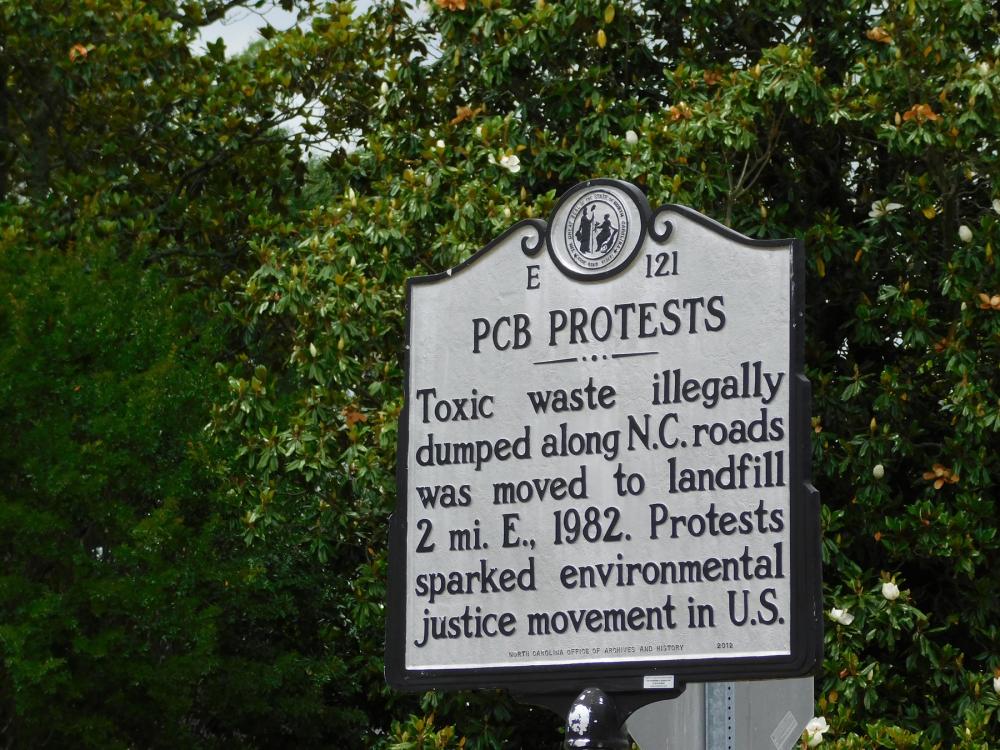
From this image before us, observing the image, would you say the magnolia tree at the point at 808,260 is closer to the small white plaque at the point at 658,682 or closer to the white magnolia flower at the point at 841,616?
the white magnolia flower at the point at 841,616

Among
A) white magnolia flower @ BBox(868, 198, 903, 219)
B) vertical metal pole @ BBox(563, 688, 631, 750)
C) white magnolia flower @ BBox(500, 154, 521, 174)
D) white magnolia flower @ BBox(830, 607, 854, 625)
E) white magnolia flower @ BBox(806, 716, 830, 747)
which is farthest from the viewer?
white magnolia flower @ BBox(500, 154, 521, 174)

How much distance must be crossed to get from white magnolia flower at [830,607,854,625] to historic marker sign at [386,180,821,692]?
6570 millimetres

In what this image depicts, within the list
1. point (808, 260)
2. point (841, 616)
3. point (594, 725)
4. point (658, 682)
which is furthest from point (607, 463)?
point (808, 260)

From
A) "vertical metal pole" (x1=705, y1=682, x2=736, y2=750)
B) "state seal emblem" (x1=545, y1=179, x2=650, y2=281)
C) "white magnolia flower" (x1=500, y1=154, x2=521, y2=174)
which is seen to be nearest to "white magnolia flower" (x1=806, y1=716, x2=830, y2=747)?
"vertical metal pole" (x1=705, y1=682, x2=736, y2=750)

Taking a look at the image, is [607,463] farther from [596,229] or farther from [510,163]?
[510,163]

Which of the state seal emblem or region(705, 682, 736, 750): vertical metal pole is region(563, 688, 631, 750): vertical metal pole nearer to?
the state seal emblem

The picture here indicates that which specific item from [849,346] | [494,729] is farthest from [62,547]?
[849,346]

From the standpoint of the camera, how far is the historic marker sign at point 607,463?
18.4 feet

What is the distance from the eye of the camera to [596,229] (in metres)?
6.08

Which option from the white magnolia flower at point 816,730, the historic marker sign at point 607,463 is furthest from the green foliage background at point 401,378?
the historic marker sign at point 607,463

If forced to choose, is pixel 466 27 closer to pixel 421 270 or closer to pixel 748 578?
pixel 421 270

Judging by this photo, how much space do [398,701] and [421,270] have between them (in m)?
3.93

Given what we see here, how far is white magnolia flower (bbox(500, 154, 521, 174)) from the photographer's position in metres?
13.8

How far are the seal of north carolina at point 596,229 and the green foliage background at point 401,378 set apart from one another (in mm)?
6531
